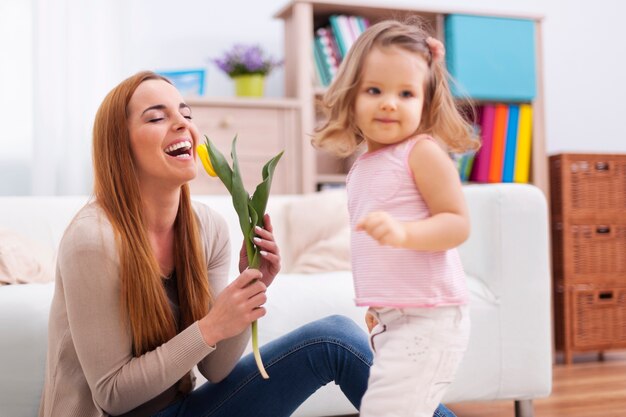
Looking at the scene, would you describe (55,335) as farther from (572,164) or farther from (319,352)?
(572,164)

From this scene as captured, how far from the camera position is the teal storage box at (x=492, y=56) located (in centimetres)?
297

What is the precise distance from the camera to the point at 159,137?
4.06ft

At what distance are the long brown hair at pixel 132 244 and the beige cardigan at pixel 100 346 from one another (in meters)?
0.02

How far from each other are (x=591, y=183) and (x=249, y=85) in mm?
1435

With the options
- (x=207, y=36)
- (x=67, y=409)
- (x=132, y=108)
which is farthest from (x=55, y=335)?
(x=207, y=36)

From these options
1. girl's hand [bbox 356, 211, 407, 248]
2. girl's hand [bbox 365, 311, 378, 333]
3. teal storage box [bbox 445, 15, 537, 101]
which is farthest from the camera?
teal storage box [bbox 445, 15, 537, 101]

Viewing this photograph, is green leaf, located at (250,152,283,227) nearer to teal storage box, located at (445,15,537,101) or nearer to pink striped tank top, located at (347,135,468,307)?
pink striped tank top, located at (347,135,468,307)

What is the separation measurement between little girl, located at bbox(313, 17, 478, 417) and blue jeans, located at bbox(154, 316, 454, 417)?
1.05ft

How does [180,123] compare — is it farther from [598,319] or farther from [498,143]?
[598,319]

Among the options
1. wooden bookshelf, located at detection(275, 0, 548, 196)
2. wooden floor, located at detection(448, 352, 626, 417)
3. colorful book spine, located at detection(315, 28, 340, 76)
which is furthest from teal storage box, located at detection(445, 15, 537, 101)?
wooden floor, located at detection(448, 352, 626, 417)

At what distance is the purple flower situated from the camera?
9.46 ft

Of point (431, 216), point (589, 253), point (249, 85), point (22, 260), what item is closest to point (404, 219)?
point (431, 216)

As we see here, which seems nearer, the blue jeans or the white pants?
the white pants

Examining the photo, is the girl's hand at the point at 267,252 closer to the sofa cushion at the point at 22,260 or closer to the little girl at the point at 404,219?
the little girl at the point at 404,219
